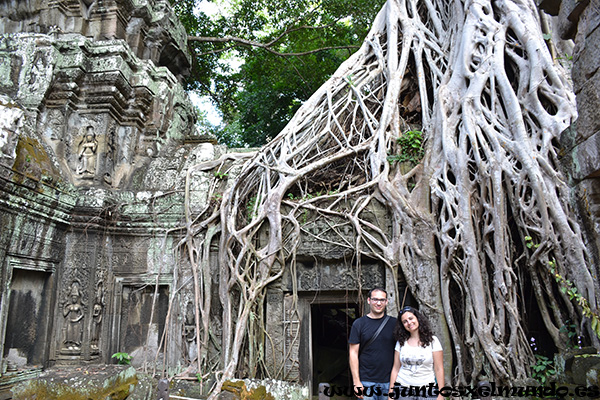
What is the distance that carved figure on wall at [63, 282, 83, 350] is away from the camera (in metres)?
4.45

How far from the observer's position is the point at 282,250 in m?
4.40

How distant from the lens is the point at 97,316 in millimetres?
4605

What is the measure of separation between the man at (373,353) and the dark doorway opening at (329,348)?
2.94 metres

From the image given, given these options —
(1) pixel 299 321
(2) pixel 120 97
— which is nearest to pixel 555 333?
(1) pixel 299 321

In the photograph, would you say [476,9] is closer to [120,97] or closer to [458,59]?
[458,59]

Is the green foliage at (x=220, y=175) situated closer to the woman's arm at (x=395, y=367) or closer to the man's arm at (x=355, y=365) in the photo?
the man's arm at (x=355, y=365)

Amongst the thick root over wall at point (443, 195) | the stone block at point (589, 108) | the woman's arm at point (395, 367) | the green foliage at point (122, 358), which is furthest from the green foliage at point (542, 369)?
the green foliage at point (122, 358)

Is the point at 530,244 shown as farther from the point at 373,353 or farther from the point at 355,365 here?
the point at 355,365

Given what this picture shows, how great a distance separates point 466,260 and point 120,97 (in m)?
4.16

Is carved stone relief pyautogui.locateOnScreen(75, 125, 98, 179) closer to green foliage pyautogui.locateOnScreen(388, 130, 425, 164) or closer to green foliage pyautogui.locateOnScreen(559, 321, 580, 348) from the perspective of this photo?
green foliage pyautogui.locateOnScreen(388, 130, 425, 164)

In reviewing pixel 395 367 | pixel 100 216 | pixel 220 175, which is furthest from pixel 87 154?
pixel 395 367

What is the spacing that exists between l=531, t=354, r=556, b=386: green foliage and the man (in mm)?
1659

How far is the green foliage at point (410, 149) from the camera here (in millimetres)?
4668

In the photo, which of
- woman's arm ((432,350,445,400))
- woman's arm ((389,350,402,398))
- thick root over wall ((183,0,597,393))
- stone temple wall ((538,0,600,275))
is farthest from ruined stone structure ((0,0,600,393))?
stone temple wall ((538,0,600,275))
